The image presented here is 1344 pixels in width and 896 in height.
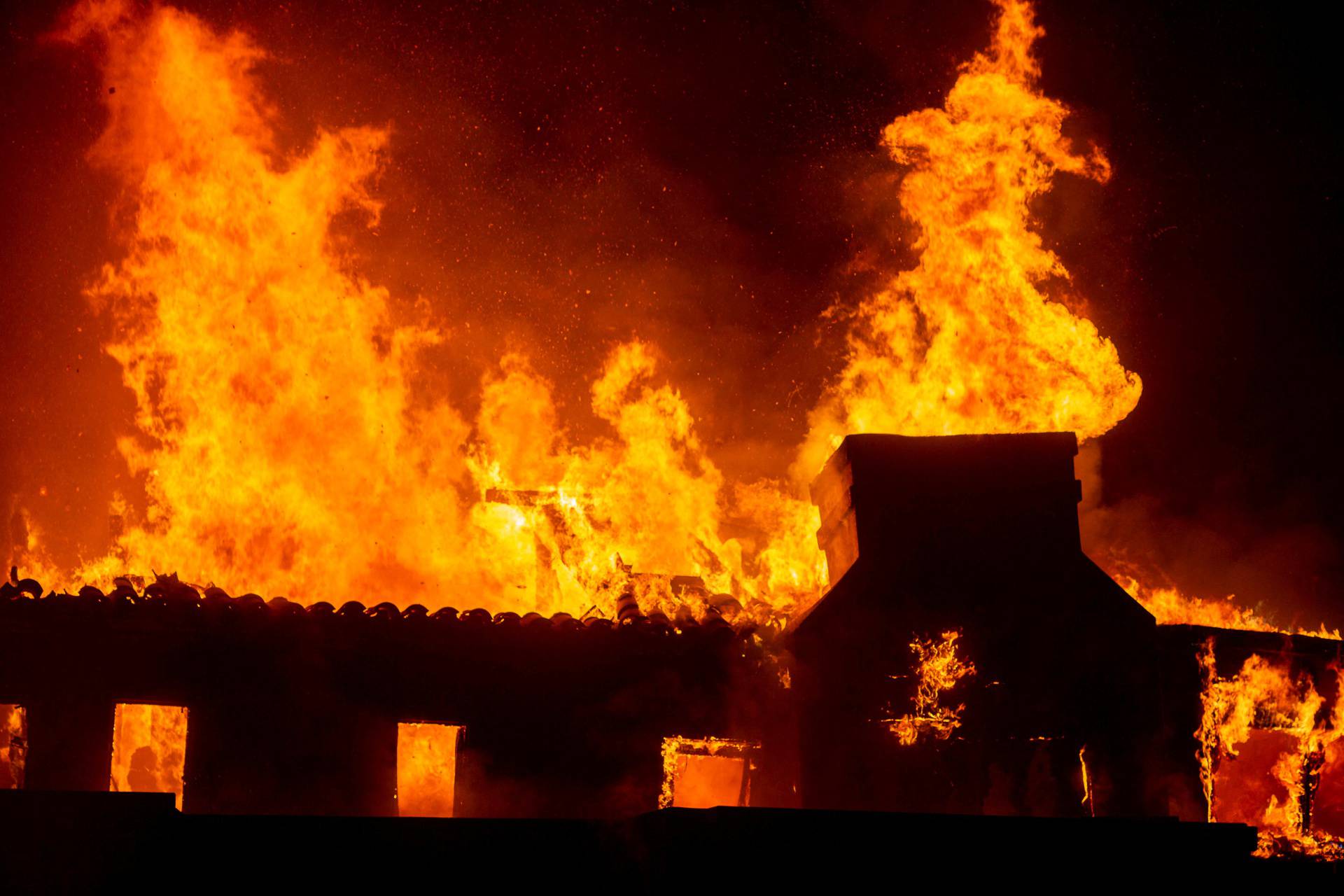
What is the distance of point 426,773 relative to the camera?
725 inches

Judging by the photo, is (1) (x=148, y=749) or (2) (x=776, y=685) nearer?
(2) (x=776, y=685)

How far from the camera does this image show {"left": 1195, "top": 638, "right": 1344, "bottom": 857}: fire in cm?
1492

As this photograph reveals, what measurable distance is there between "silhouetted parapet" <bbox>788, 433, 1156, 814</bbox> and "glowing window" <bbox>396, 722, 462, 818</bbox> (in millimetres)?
6839

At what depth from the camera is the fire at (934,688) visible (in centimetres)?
1405

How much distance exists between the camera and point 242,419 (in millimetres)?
20656

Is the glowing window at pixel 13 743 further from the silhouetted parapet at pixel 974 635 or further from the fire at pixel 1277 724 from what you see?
the fire at pixel 1277 724

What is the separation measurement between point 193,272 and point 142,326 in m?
1.43

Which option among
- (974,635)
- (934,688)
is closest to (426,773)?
(934,688)

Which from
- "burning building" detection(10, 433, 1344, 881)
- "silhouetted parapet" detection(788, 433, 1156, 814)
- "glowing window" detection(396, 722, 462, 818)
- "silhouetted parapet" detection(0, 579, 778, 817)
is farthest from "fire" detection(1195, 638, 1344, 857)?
"glowing window" detection(396, 722, 462, 818)

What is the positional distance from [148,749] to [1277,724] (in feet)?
53.1

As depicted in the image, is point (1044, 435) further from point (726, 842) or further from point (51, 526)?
point (51, 526)

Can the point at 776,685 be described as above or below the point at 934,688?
above

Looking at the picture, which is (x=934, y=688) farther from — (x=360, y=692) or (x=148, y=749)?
(x=148, y=749)

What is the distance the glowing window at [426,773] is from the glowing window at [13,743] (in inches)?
207
